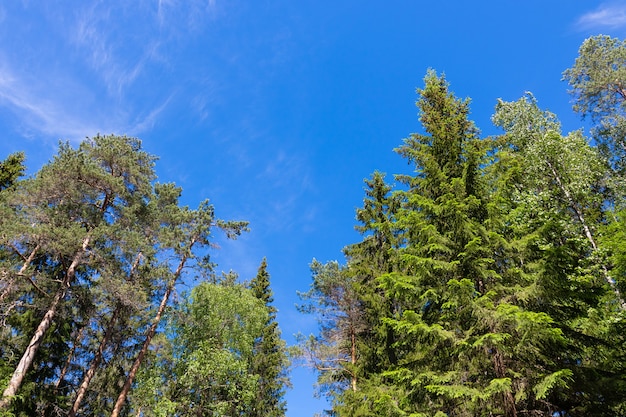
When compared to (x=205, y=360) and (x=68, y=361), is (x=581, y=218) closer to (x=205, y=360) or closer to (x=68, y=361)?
(x=205, y=360)

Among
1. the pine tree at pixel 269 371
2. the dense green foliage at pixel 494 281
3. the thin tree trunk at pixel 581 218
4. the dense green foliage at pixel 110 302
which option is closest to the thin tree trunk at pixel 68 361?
the dense green foliage at pixel 110 302

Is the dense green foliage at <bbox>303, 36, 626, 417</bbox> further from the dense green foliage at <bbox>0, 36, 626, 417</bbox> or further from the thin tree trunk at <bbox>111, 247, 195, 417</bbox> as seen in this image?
the thin tree trunk at <bbox>111, 247, 195, 417</bbox>

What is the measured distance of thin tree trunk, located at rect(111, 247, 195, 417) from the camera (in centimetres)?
1631

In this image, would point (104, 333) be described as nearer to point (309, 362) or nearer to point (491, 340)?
point (309, 362)

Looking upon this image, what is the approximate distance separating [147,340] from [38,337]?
5.08 meters

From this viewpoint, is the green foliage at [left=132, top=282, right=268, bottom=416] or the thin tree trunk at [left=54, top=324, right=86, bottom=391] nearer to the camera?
the green foliage at [left=132, top=282, right=268, bottom=416]

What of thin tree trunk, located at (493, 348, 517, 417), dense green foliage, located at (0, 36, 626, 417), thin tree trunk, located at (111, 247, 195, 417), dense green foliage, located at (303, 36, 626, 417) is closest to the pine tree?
dense green foliage, located at (0, 36, 626, 417)

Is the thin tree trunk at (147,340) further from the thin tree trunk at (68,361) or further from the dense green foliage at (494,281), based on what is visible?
the dense green foliage at (494,281)

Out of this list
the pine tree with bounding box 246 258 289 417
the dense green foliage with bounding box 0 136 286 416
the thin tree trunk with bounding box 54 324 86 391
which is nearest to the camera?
the dense green foliage with bounding box 0 136 286 416

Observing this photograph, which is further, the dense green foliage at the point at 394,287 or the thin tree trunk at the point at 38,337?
the thin tree trunk at the point at 38,337

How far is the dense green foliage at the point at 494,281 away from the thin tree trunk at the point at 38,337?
1176 centimetres

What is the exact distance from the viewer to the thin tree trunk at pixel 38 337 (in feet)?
42.7

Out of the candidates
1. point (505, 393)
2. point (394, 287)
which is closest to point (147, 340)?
point (394, 287)

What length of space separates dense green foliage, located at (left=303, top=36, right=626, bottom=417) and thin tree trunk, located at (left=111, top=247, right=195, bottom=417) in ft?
31.6
